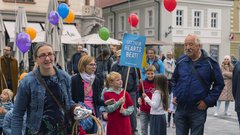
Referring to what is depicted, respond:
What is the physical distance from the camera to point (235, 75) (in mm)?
6910

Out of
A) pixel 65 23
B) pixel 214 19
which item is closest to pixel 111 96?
pixel 65 23

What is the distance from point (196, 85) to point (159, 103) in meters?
1.62

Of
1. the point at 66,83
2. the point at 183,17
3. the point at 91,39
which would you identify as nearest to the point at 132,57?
the point at 66,83

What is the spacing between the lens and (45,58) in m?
4.20

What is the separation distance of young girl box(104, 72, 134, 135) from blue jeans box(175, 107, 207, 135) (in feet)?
3.59

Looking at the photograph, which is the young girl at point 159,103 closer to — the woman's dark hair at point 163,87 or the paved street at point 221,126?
the woman's dark hair at point 163,87

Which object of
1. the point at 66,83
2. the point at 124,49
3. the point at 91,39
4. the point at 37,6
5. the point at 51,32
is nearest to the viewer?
the point at 66,83

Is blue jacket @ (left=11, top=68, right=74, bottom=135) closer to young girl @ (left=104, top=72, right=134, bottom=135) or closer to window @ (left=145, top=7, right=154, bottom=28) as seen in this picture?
young girl @ (left=104, top=72, right=134, bottom=135)

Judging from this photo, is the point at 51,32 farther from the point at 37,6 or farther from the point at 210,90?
the point at 37,6

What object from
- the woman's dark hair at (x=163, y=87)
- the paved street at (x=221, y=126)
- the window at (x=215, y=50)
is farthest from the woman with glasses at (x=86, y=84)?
the window at (x=215, y=50)

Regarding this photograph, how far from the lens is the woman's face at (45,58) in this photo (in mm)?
4203

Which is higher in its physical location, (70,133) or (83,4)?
(83,4)

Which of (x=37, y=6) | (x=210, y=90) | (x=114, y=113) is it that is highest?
(x=37, y=6)

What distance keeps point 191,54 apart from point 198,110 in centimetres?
79
